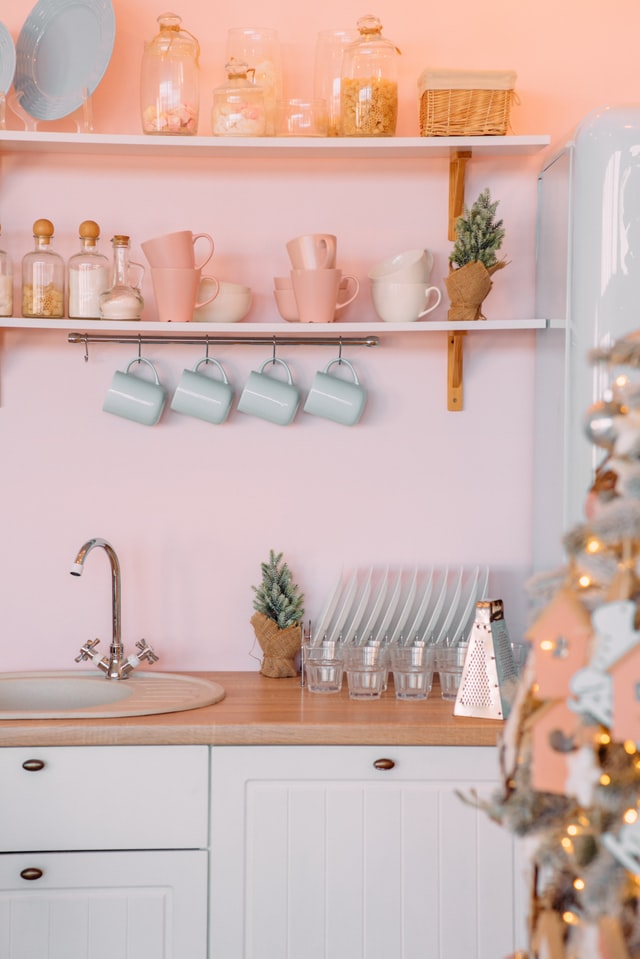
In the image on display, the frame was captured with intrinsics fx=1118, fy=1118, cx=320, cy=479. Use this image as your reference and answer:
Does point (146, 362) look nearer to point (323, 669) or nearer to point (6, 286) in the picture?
point (6, 286)

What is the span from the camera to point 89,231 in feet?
7.55

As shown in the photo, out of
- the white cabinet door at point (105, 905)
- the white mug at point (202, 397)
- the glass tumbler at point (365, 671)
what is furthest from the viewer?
the white mug at point (202, 397)

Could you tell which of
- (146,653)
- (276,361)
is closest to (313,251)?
(276,361)

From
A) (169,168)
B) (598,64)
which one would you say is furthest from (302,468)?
(598,64)

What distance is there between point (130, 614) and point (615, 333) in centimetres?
120

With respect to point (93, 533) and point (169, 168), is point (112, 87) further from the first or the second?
point (93, 533)

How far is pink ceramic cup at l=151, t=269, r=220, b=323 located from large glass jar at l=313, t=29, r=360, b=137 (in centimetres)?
42

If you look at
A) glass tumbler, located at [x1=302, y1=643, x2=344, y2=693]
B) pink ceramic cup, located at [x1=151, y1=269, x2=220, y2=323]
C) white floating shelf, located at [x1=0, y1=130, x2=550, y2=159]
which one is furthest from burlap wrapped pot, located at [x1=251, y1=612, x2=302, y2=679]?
white floating shelf, located at [x1=0, y1=130, x2=550, y2=159]

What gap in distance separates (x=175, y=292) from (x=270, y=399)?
1.03 ft

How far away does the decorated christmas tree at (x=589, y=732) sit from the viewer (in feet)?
2.91

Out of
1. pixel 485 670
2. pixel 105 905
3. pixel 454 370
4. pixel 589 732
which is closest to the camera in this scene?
pixel 589 732

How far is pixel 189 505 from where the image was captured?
2.49 meters

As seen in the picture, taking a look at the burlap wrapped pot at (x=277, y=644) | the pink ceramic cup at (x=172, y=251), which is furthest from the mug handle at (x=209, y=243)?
the burlap wrapped pot at (x=277, y=644)

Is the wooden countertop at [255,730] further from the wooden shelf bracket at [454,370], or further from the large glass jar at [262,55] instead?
the large glass jar at [262,55]
